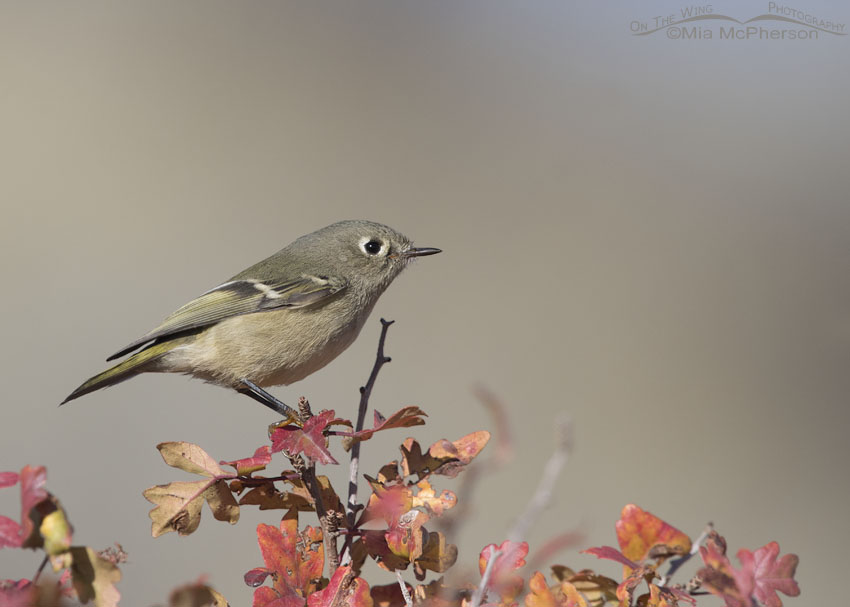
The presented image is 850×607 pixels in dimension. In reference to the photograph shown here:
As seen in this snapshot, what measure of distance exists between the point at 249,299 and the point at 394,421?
1216mm

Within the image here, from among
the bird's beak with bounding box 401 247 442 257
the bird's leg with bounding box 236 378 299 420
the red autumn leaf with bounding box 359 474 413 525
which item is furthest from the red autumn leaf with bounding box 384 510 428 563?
the bird's beak with bounding box 401 247 442 257

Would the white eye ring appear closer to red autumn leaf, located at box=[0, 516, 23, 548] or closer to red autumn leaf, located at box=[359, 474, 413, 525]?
red autumn leaf, located at box=[359, 474, 413, 525]

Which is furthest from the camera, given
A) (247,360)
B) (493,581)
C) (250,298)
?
(250,298)

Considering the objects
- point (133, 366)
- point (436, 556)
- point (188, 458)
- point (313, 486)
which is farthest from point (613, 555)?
point (133, 366)

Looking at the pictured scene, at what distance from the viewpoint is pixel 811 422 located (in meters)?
4.11

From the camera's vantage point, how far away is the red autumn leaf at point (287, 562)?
0.69 metres

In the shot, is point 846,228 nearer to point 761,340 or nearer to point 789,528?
point 761,340

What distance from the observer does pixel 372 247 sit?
1990 mm

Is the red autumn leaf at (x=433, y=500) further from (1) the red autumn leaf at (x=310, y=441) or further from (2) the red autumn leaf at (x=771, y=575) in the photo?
(2) the red autumn leaf at (x=771, y=575)

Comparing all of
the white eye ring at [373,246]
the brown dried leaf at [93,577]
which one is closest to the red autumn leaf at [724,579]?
the brown dried leaf at [93,577]

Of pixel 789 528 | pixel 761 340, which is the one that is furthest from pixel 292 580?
pixel 761 340

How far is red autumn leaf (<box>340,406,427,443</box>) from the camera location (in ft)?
2.38

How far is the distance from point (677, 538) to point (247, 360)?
1.27m

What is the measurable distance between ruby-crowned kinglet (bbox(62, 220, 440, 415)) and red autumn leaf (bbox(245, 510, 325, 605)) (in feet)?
3.18
